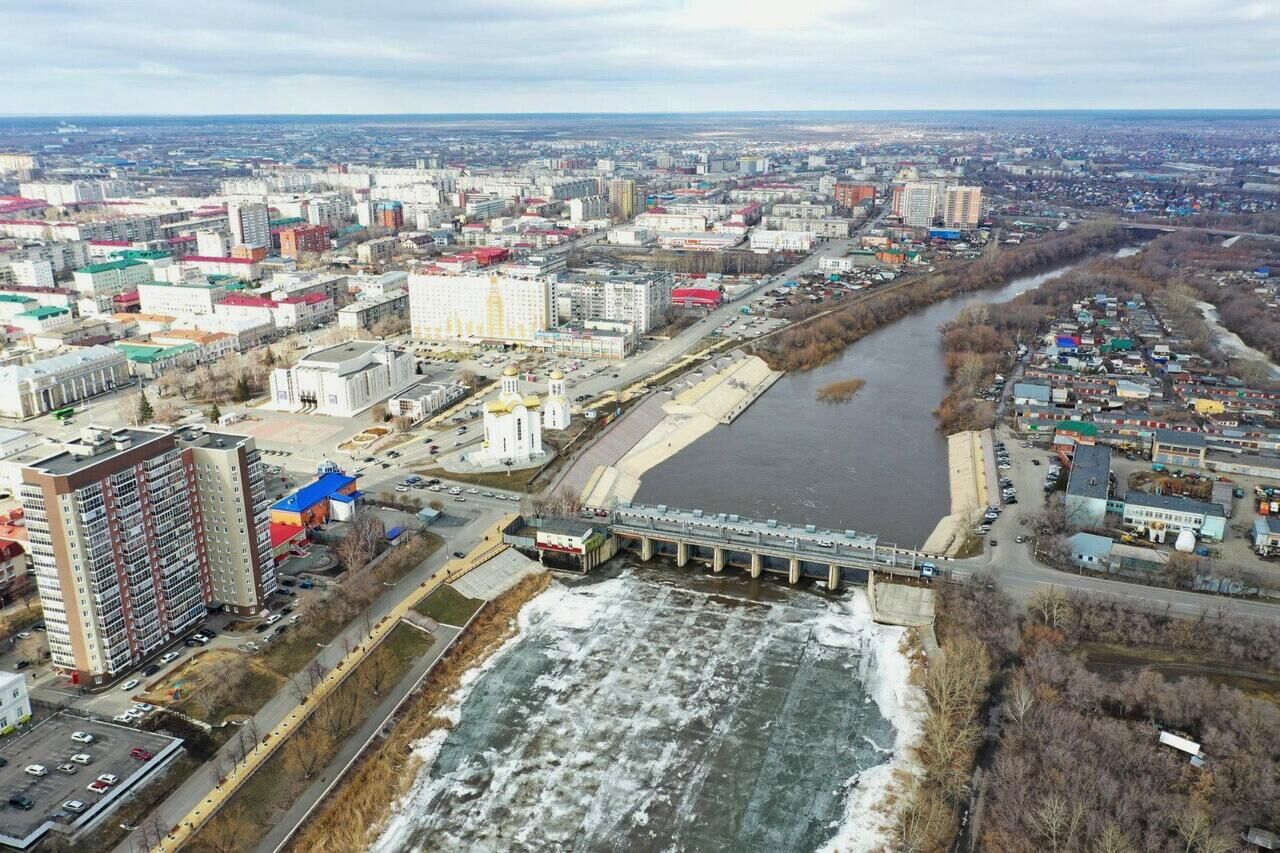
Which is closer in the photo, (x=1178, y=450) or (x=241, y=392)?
(x=1178, y=450)

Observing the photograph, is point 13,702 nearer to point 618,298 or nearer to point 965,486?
point 965,486

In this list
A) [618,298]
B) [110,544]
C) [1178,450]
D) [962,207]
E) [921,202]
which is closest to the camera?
[110,544]

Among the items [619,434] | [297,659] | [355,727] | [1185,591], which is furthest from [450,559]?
[1185,591]

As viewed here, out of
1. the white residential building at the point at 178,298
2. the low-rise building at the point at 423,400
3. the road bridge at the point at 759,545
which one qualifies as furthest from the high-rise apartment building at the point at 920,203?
the road bridge at the point at 759,545

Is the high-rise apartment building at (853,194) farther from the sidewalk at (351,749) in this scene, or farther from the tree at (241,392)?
the sidewalk at (351,749)

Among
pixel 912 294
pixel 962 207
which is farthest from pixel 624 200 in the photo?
pixel 912 294

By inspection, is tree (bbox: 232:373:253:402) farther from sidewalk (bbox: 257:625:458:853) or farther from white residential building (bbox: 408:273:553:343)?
sidewalk (bbox: 257:625:458:853)

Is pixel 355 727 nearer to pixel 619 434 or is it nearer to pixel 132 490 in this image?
pixel 132 490
